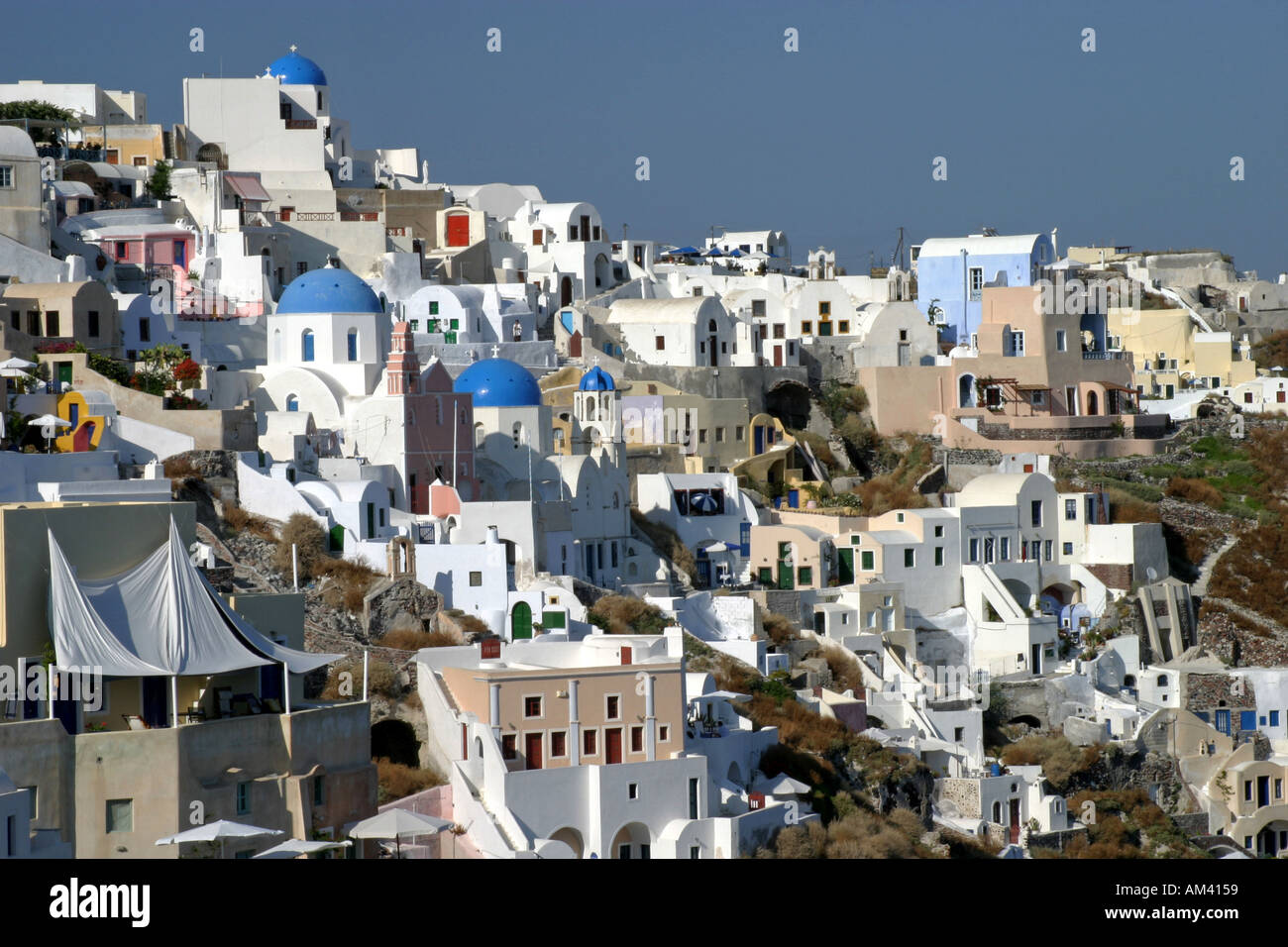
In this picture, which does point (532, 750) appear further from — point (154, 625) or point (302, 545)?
point (302, 545)

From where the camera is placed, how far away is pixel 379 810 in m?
29.8

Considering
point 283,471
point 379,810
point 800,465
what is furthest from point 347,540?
point 800,465

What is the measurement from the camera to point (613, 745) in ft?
106

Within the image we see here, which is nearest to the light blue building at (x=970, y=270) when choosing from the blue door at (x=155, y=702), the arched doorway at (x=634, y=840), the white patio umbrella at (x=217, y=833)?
the arched doorway at (x=634, y=840)

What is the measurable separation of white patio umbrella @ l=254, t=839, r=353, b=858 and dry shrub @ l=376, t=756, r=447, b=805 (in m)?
3.43

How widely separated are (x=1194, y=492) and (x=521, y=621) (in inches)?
892

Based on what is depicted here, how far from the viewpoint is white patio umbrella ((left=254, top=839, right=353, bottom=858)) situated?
26000 millimetres

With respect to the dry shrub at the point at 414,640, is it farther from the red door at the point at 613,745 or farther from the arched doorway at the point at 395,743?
the red door at the point at 613,745

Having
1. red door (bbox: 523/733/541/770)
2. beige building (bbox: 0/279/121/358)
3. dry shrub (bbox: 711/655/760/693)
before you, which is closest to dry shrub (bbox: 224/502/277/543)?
beige building (bbox: 0/279/121/358)

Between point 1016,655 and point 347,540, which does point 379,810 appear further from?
point 1016,655

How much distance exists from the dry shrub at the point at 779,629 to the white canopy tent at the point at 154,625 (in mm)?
15058

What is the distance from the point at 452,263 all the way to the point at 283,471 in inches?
821

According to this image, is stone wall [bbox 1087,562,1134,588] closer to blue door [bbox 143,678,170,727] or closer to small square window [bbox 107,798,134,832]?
blue door [bbox 143,678,170,727]

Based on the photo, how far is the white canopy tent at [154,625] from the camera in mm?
26953
